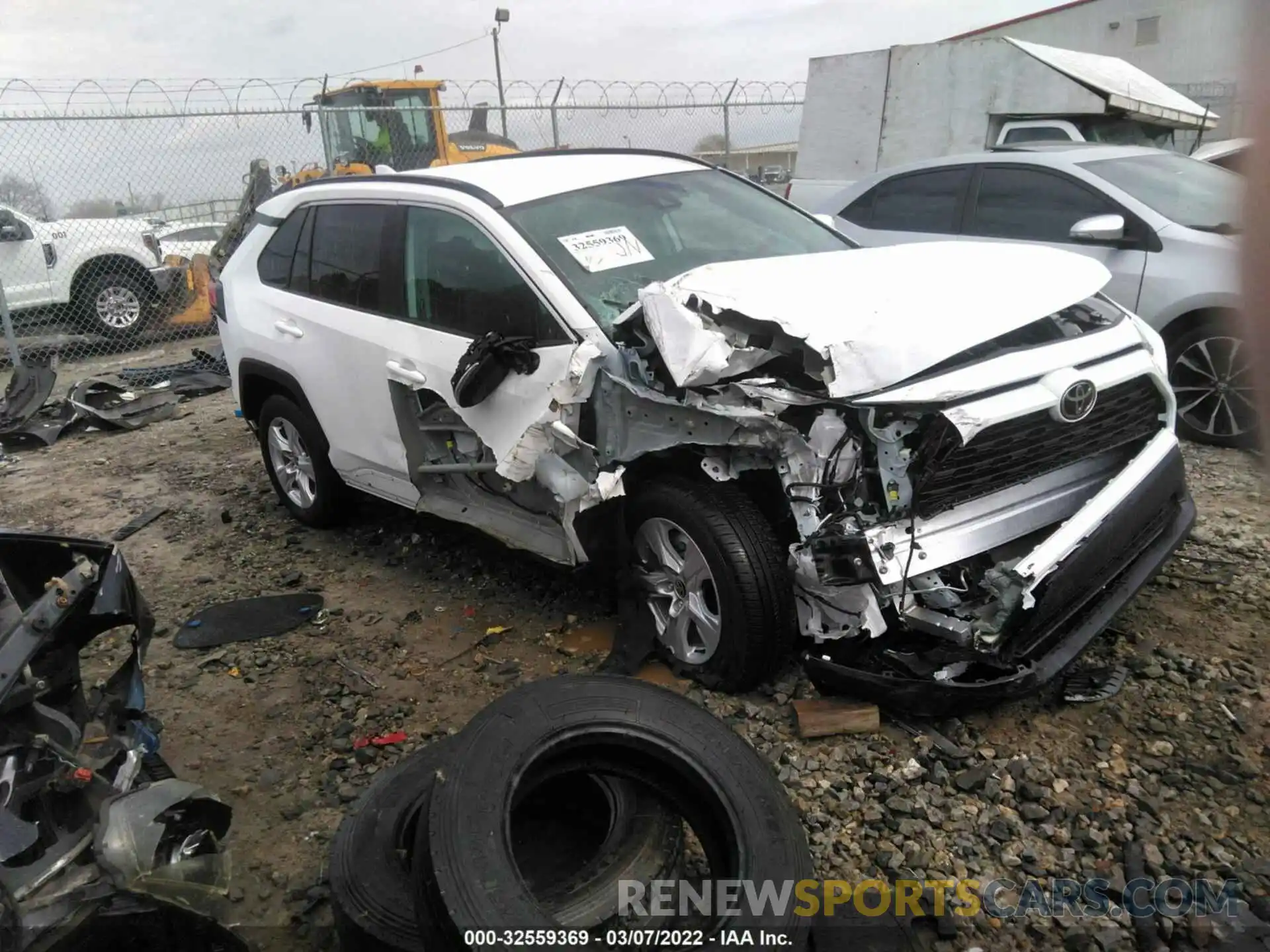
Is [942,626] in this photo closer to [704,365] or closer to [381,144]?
[704,365]

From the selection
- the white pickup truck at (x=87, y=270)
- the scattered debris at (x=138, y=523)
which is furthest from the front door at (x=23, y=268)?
the scattered debris at (x=138, y=523)

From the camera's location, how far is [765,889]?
84.4 inches

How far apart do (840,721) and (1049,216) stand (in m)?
4.28

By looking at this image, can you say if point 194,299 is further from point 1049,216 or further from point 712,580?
point 712,580

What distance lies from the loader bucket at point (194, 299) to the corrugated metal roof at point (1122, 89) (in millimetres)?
9784

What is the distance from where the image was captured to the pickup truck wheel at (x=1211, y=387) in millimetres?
5035

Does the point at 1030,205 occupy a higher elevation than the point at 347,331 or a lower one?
higher

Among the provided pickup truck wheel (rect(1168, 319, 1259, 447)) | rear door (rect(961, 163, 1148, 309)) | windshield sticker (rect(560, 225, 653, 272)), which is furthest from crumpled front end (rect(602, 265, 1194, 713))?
rear door (rect(961, 163, 1148, 309))

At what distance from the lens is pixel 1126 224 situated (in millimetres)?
5445

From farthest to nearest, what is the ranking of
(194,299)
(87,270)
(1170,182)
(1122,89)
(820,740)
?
(194,299)
(87,270)
(1122,89)
(1170,182)
(820,740)

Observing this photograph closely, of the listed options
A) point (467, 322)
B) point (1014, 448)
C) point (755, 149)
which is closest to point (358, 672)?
point (467, 322)

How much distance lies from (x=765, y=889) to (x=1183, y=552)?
2.91 meters

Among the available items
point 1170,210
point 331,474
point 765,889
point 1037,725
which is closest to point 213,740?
point 331,474

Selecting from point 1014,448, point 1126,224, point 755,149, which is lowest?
point 1014,448
